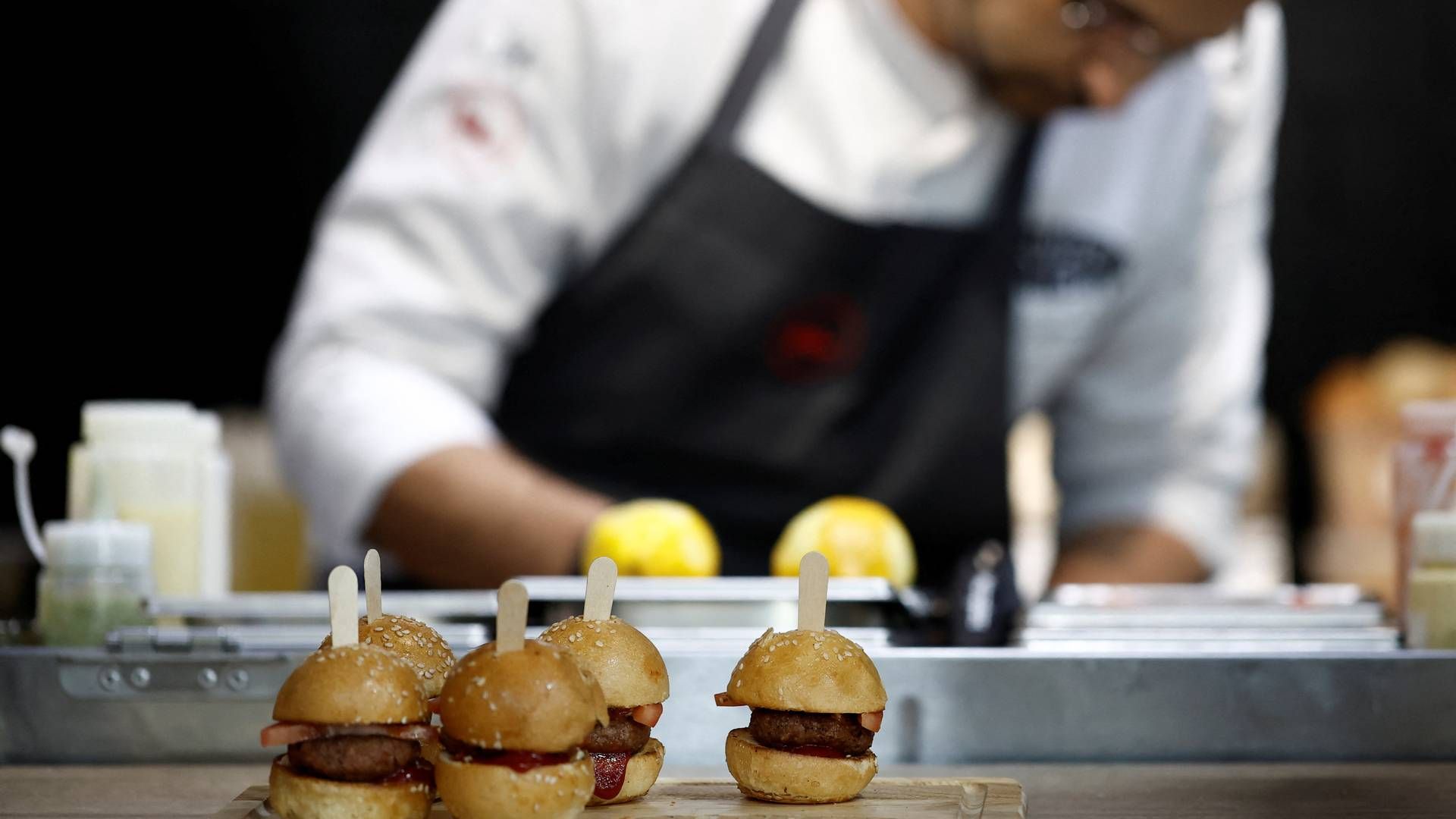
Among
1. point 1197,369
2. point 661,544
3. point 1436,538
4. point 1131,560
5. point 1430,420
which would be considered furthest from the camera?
point 1197,369

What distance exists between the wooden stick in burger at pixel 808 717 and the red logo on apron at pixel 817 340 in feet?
5.09

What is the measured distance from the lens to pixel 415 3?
3.08 metres

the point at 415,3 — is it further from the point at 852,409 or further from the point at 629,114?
the point at 852,409

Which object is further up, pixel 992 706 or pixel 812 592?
pixel 812 592

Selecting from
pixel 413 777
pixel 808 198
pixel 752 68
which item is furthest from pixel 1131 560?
pixel 413 777

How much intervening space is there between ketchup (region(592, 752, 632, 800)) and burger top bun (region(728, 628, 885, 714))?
111mm

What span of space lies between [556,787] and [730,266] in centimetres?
174

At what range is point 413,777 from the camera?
1.04m

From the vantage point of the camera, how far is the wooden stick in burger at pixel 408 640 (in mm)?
1136

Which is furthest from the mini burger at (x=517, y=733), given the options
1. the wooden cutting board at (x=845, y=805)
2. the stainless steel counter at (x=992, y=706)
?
the stainless steel counter at (x=992, y=706)

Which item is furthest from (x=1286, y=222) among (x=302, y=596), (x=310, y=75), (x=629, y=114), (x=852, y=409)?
(x=302, y=596)

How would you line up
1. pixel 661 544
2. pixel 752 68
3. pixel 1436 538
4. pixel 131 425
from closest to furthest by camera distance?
1. pixel 1436 538
2. pixel 131 425
3. pixel 661 544
4. pixel 752 68

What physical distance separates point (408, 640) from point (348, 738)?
0.16 metres

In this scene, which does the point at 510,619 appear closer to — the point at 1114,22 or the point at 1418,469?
the point at 1418,469
